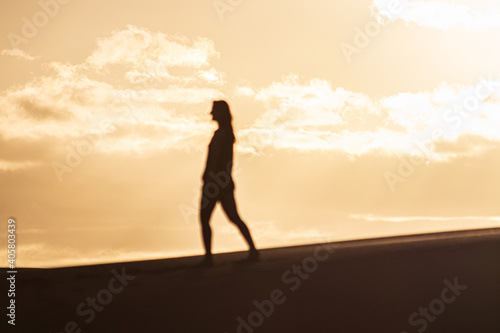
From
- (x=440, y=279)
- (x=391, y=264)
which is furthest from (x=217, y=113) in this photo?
(x=440, y=279)

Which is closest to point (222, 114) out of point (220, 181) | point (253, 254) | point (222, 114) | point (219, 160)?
point (222, 114)

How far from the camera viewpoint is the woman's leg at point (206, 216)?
26.5 ft

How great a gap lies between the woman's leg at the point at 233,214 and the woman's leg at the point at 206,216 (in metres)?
0.14

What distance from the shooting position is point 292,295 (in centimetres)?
606

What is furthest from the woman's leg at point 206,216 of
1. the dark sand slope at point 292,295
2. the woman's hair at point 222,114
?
the woman's hair at point 222,114

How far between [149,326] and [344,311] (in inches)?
70.0

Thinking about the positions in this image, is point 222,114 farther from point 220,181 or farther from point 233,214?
point 233,214

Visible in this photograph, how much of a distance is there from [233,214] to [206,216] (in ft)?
1.17

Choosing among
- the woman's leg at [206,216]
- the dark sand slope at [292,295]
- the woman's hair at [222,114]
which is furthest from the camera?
the woman's hair at [222,114]

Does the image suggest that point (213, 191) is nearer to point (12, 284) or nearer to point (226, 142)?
point (226, 142)

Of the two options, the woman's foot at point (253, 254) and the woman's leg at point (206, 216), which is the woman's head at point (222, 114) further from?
the woman's foot at point (253, 254)

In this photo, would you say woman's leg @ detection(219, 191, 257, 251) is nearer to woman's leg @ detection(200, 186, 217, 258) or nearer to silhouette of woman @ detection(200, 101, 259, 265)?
silhouette of woman @ detection(200, 101, 259, 265)

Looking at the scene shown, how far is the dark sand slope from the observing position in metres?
5.56


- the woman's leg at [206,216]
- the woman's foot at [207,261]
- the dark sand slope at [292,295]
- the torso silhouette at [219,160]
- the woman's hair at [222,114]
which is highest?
the woman's hair at [222,114]
